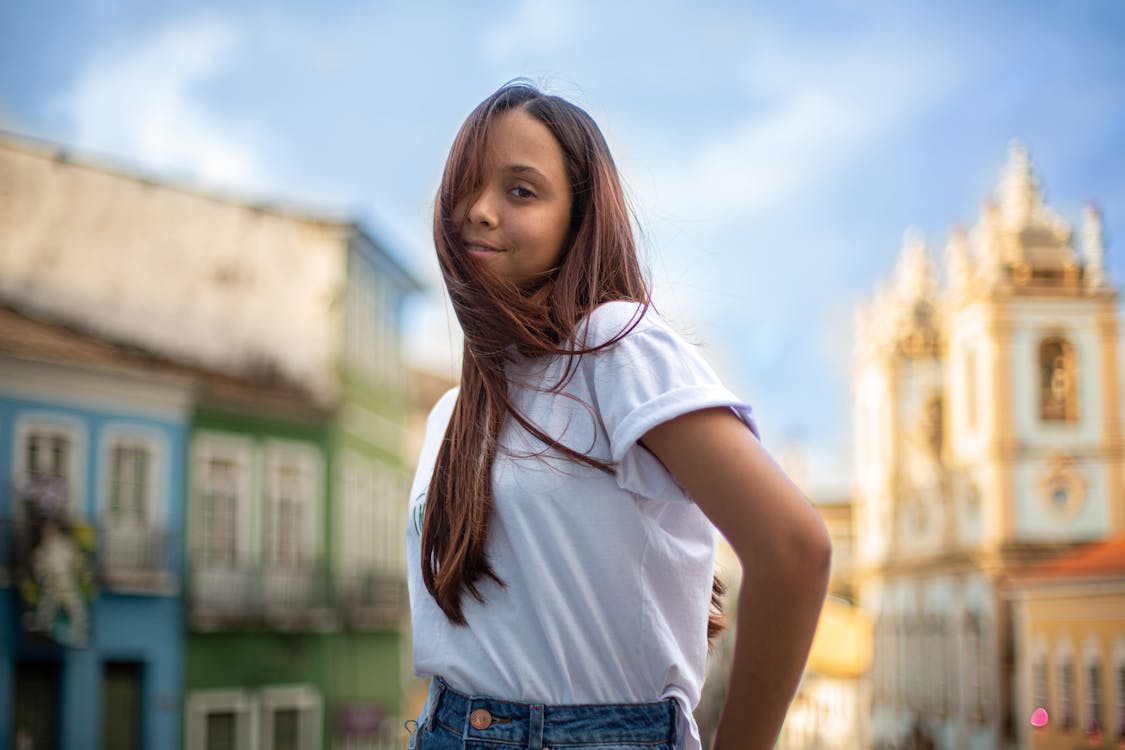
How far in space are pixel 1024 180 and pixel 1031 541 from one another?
812 centimetres

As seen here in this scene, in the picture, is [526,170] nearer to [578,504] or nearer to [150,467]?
[578,504]

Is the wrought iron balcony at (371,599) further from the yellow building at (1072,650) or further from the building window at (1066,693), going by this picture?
the building window at (1066,693)

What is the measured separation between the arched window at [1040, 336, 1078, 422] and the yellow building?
119 inches

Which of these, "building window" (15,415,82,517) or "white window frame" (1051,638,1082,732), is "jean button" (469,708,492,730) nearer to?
"building window" (15,415,82,517)

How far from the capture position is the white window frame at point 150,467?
661 inches

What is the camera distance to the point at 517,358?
4.75 ft

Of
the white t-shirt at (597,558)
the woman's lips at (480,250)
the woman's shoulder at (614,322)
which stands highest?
the woman's lips at (480,250)

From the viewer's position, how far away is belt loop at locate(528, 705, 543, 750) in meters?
1.33

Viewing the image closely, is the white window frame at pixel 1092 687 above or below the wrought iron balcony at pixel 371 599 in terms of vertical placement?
below

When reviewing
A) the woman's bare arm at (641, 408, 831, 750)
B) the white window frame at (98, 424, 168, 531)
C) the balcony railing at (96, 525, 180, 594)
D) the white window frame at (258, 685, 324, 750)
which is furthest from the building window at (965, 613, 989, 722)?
the woman's bare arm at (641, 408, 831, 750)

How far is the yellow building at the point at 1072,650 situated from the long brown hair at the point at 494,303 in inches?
976

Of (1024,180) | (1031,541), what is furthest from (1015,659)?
(1024,180)

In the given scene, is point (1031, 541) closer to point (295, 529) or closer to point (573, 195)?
point (295, 529)

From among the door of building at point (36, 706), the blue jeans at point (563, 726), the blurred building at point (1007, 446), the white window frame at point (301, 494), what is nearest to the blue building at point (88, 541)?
the door of building at point (36, 706)
